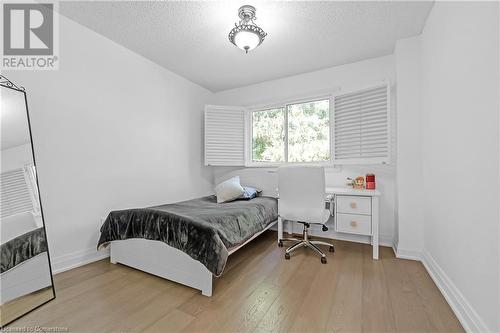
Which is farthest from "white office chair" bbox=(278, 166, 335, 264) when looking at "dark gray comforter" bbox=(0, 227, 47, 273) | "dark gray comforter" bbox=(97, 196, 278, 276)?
"dark gray comforter" bbox=(0, 227, 47, 273)

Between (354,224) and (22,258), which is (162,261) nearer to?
(22,258)

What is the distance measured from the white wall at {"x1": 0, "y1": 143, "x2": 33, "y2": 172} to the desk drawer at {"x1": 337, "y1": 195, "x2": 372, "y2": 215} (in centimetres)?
321

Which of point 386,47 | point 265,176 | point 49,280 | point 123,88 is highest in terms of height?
point 386,47

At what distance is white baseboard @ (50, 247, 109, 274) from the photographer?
208 cm

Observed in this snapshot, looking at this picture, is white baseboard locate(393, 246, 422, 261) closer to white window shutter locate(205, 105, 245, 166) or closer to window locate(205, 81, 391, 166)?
window locate(205, 81, 391, 166)

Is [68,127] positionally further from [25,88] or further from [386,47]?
[386,47]

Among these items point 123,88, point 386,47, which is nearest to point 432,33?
point 386,47

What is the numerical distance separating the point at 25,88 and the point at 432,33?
3944 mm

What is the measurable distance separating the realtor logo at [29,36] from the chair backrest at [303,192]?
274cm

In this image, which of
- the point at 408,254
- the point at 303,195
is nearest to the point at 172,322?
the point at 303,195

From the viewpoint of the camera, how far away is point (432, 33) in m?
2.04

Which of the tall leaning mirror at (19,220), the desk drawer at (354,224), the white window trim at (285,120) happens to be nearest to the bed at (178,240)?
the tall leaning mirror at (19,220)

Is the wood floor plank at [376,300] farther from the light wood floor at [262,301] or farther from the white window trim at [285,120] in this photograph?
the white window trim at [285,120]

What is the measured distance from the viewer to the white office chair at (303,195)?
2.35m
